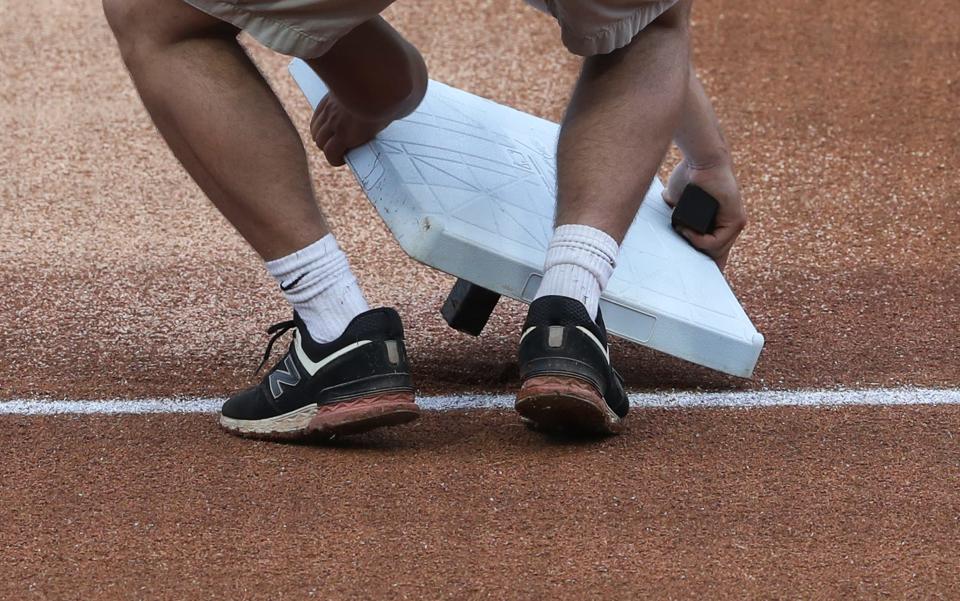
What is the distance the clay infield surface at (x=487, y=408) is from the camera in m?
1.62

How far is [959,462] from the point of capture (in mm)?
1914

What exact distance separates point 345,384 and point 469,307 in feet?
1.62

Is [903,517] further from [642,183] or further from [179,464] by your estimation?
[179,464]

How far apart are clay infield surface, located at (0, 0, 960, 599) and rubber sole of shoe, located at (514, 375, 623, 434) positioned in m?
0.06

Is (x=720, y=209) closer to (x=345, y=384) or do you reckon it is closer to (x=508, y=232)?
(x=508, y=232)

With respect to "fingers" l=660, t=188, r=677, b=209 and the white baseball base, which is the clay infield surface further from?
"fingers" l=660, t=188, r=677, b=209

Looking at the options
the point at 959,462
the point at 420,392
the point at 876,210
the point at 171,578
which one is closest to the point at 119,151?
the point at 420,392

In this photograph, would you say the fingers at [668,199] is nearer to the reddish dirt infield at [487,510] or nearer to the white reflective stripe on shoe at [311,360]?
the reddish dirt infield at [487,510]

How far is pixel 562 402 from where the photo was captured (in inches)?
70.9

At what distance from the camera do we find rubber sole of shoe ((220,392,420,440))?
1.84 meters

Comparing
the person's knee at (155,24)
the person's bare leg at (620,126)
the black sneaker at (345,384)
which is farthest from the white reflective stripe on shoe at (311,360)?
the person's knee at (155,24)

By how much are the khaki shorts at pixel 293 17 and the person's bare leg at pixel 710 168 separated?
851mm

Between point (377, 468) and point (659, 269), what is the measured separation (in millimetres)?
740

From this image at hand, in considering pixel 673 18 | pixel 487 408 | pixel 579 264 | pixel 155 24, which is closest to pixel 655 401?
pixel 487 408
